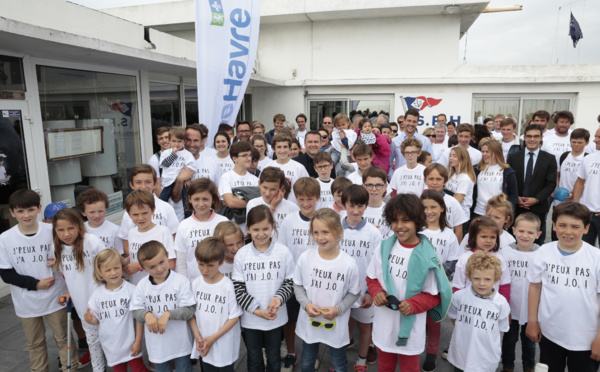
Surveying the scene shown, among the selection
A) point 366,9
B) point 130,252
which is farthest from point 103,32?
point 366,9

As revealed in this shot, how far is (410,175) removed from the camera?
4.39 m

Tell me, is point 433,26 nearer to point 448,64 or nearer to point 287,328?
point 448,64

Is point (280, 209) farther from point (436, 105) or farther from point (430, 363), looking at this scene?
point (436, 105)

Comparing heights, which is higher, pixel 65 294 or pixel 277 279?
pixel 277 279

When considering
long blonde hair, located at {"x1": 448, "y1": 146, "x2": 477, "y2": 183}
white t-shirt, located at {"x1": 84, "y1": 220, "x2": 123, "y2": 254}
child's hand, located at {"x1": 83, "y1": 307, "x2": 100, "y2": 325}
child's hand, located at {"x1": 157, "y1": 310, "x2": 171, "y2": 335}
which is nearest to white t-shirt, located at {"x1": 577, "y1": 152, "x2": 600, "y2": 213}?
long blonde hair, located at {"x1": 448, "y1": 146, "x2": 477, "y2": 183}

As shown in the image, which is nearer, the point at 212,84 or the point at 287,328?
the point at 287,328

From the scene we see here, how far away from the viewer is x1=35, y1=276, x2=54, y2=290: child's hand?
9.46 ft

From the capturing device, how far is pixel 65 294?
9.78ft

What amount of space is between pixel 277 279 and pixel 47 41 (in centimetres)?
368

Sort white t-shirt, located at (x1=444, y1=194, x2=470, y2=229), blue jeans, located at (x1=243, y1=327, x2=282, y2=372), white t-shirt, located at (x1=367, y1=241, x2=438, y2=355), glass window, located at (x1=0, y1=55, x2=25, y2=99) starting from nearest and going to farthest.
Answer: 1. white t-shirt, located at (x1=367, y1=241, x2=438, y2=355)
2. blue jeans, located at (x1=243, y1=327, x2=282, y2=372)
3. white t-shirt, located at (x1=444, y1=194, x2=470, y2=229)
4. glass window, located at (x1=0, y1=55, x2=25, y2=99)

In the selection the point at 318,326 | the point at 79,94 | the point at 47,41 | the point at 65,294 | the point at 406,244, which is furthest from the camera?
the point at 79,94

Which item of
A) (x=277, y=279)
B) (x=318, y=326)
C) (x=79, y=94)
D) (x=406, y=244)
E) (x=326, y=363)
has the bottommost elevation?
(x=326, y=363)

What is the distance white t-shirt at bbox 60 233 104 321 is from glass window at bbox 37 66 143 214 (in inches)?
118

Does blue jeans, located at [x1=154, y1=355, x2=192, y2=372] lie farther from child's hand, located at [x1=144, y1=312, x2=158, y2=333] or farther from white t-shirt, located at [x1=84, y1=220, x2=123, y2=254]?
white t-shirt, located at [x1=84, y1=220, x2=123, y2=254]
